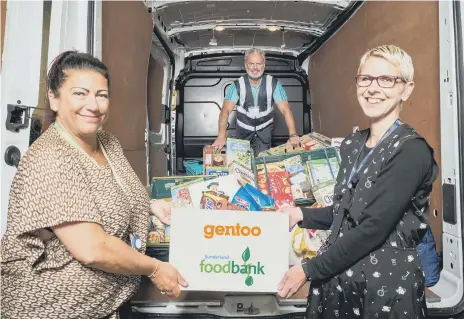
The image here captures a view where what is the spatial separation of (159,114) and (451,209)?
10.0ft

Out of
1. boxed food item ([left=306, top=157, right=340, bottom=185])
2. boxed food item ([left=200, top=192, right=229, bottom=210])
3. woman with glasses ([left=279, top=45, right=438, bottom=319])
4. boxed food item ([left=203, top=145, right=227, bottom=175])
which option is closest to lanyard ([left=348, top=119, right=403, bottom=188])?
woman with glasses ([left=279, top=45, right=438, bottom=319])

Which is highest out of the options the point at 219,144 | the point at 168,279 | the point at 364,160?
the point at 219,144

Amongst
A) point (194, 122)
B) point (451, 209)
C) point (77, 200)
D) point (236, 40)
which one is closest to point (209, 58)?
point (236, 40)

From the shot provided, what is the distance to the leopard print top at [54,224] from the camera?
1.06 meters

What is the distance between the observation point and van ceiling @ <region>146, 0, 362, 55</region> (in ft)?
11.0

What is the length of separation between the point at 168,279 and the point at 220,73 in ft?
11.1

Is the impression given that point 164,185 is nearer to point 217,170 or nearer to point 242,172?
point 217,170

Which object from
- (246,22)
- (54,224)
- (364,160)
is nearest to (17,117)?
(54,224)

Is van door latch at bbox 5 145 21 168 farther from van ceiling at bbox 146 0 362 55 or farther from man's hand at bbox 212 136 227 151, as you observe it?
van ceiling at bbox 146 0 362 55

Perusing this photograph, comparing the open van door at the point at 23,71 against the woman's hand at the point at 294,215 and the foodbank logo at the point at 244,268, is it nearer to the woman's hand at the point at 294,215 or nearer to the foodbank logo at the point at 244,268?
the foodbank logo at the point at 244,268

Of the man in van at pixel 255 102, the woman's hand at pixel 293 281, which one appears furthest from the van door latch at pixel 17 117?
the man in van at pixel 255 102

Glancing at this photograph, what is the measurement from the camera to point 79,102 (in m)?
1.19

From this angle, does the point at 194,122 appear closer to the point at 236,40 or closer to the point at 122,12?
the point at 236,40

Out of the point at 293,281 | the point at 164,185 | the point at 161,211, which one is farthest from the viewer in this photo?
the point at 164,185
